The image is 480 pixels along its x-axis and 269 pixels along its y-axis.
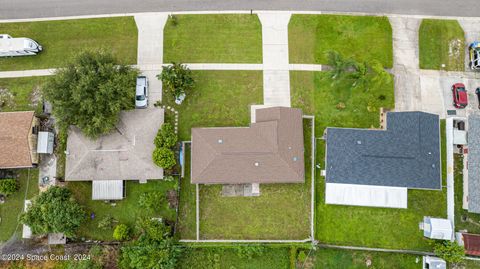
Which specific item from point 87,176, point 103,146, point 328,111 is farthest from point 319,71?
point 87,176

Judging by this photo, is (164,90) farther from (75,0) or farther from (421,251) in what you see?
(421,251)

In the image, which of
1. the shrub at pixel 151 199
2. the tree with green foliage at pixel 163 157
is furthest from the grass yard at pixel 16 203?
the tree with green foliage at pixel 163 157

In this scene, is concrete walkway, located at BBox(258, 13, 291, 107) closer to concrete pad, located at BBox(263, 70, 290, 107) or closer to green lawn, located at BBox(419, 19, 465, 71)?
concrete pad, located at BBox(263, 70, 290, 107)

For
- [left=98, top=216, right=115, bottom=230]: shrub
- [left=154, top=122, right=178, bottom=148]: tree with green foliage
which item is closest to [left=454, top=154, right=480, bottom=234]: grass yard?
[left=154, top=122, right=178, bottom=148]: tree with green foliage

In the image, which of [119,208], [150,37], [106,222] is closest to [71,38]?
[150,37]

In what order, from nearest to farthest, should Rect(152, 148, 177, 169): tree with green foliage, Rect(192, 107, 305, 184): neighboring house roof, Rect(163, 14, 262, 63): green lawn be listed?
Rect(192, 107, 305, 184): neighboring house roof, Rect(152, 148, 177, 169): tree with green foliage, Rect(163, 14, 262, 63): green lawn

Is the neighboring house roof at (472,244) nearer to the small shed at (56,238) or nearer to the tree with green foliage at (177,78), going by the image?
the tree with green foliage at (177,78)
